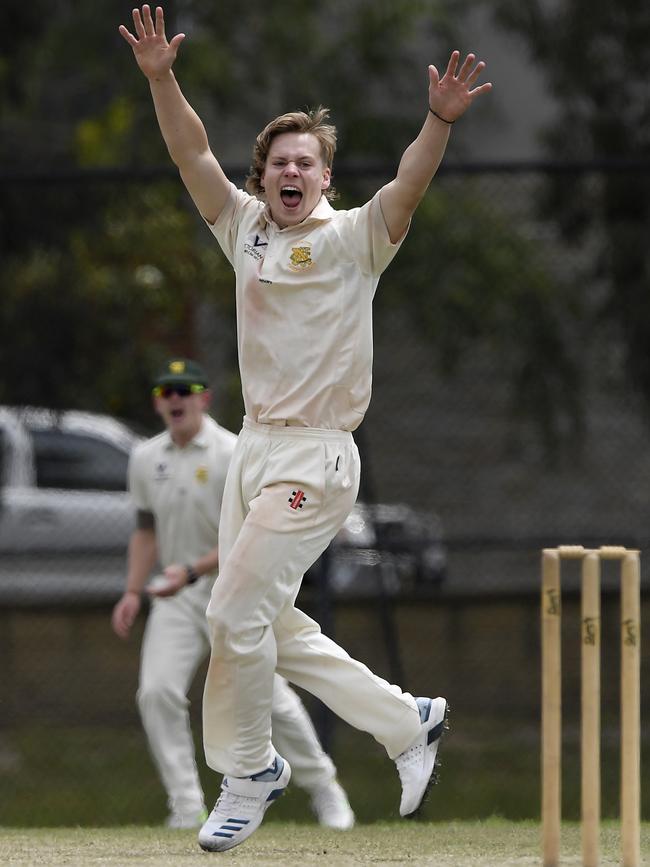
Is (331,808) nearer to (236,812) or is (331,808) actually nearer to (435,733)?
(435,733)

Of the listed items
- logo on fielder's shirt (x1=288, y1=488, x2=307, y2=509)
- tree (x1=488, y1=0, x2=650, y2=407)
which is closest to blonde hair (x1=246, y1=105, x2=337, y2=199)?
logo on fielder's shirt (x1=288, y1=488, x2=307, y2=509)

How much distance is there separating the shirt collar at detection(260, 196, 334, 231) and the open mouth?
0.06 metres

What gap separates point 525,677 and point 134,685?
6.70 feet

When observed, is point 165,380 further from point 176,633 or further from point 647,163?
point 647,163

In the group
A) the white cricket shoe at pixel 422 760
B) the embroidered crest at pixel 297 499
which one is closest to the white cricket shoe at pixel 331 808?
the white cricket shoe at pixel 422 760

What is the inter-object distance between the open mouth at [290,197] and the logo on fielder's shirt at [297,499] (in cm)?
85

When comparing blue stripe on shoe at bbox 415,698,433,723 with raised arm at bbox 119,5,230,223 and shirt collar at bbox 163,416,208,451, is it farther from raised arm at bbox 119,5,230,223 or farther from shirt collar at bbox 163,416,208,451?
shirt collar at bbox 163,416,208,451

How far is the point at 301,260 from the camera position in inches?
191

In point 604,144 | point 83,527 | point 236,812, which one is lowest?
point 236,812

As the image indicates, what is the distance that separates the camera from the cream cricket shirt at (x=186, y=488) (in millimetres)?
7121

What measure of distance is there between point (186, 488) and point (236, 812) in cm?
242

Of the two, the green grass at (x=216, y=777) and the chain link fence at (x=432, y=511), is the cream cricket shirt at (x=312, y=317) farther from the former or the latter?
the green grass at (x=216, y=777)

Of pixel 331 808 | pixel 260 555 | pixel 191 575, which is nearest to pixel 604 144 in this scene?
pixel 191 575

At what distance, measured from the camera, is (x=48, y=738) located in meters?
8.65
